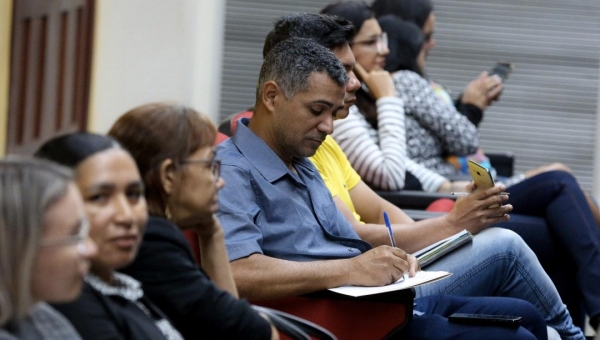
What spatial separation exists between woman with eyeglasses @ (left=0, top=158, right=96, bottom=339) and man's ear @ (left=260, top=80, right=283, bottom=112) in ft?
4.82

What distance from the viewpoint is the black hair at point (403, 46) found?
528cm

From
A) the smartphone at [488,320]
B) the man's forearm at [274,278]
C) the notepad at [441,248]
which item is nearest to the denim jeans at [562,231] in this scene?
the notepad at [441,248]

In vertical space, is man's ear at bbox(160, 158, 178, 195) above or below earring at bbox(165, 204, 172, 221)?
above

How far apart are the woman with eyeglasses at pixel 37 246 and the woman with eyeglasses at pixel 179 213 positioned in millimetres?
441

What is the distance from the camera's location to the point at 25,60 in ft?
19.5

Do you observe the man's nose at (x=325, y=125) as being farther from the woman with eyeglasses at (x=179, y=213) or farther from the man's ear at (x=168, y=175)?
the man's ear at (x=168, y=175)

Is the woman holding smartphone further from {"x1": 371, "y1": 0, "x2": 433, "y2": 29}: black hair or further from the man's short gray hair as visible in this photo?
the man's short gray hair

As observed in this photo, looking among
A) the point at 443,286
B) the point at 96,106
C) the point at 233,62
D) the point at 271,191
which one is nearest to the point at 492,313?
the point at 443,286

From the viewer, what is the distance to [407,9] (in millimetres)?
5785

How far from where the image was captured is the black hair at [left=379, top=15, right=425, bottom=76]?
5277mm

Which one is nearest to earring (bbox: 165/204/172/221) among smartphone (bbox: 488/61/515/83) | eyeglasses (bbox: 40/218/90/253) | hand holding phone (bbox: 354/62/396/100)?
eyeglasses (bbox: 40/218/90/253)

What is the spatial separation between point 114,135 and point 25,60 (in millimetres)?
3780

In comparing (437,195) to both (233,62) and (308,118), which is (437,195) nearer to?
(308,118)

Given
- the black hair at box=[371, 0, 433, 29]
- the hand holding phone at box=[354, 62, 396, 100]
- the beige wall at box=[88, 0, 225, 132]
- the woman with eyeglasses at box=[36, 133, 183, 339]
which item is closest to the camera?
the woman with eyeglasses at box=[36, 133, 183, 339]
